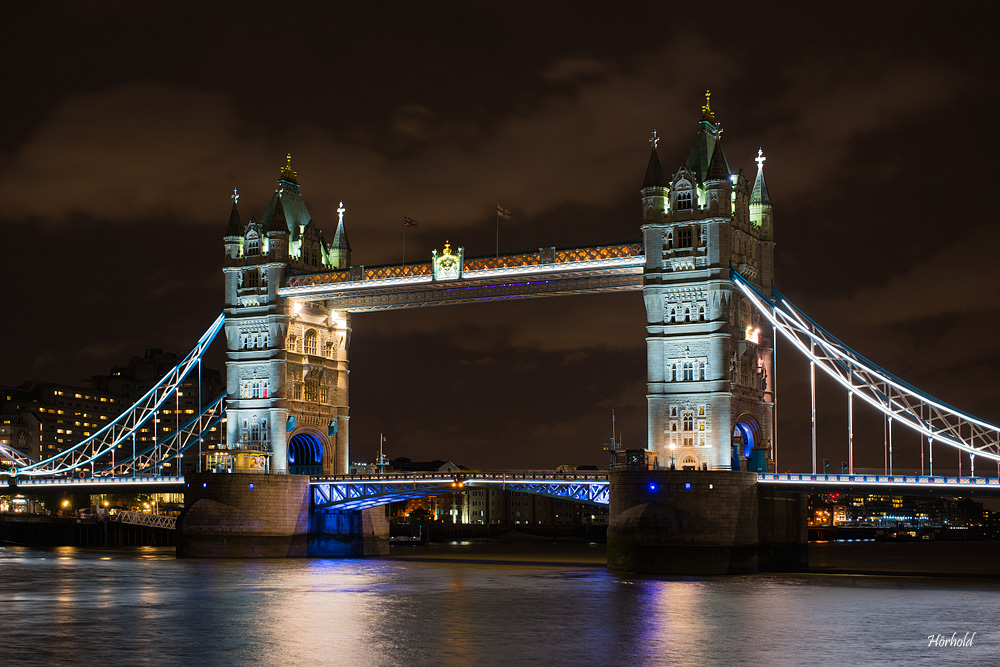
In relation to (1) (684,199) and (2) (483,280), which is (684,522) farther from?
(2) (483,280)

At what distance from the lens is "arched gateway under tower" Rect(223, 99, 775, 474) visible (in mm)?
58906

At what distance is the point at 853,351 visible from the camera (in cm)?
5688

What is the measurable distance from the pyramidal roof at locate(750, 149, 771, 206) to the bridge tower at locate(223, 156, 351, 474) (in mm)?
24494

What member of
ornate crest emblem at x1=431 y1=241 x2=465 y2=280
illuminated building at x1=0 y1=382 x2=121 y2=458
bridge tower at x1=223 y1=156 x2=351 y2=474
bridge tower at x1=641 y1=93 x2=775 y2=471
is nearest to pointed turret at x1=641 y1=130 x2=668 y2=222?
bridge tower at x1=641 y1=93 x2=775 y2=471

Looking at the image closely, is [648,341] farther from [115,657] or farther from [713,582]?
[115,657]

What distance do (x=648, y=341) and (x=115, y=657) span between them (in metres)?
34.7

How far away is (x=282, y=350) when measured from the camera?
235 feet

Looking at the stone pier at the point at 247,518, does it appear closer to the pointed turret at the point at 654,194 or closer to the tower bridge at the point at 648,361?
the tower bridge at the point at 648,361

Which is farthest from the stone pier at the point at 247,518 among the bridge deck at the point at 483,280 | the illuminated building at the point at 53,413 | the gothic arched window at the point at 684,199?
the illuminated building at the point at 53,413

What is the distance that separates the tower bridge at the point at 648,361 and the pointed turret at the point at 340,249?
4.0 inches

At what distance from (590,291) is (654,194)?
6.13 metres

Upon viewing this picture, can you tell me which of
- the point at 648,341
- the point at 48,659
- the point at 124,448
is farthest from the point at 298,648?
the point at 124,448

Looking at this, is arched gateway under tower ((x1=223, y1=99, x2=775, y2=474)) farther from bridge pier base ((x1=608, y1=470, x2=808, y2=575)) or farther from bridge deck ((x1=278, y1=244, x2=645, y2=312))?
bridge pier base ((x1=608, y1=470, x2=808, y2=575))

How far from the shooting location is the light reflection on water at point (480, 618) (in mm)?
30547
